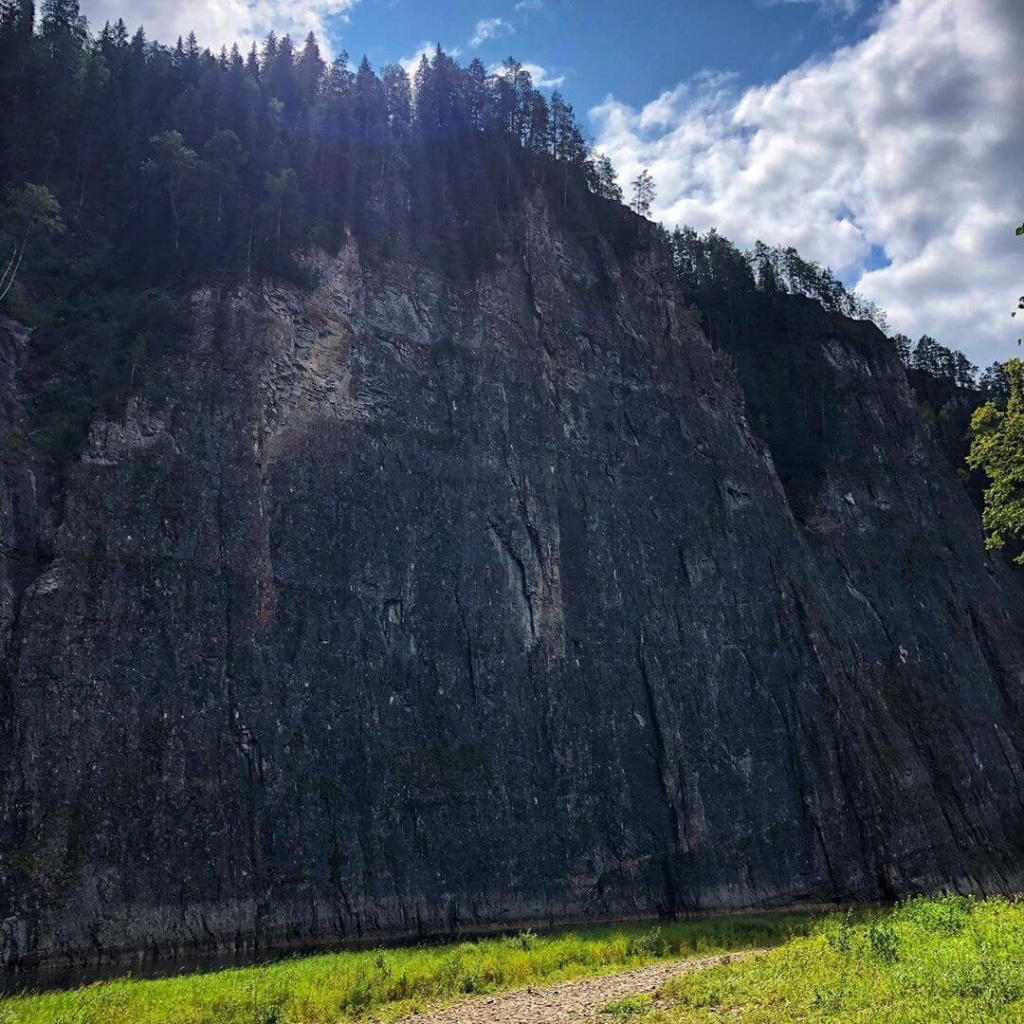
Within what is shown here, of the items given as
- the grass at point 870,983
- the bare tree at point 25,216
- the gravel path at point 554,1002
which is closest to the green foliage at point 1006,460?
the grass at point 870,983

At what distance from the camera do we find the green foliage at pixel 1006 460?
18594mm

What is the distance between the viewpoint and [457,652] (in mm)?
30328

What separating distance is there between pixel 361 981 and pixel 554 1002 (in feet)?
12.8

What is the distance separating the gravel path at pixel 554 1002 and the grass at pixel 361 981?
32.9 inches

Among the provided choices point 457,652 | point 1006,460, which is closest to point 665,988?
point 1006,460

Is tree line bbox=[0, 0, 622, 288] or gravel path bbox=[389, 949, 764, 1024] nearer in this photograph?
gravel path bbox=[389, 949, 764, 1024]

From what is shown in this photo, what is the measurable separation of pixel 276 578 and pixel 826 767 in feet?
82.5

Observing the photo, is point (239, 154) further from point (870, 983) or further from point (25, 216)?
point (870, 983)

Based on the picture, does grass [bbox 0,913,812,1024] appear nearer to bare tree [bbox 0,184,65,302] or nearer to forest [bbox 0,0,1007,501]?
forest [bbox 0,0,1007,501]

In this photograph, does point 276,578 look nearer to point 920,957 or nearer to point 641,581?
point 641,581

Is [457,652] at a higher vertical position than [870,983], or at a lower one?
higher

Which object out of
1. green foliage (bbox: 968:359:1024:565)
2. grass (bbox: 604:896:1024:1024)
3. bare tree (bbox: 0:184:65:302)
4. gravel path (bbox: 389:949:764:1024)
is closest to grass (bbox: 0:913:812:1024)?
gravel path (bbox: 389:949:764:1024)

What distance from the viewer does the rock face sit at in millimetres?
22688

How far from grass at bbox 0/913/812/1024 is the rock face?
339 cm
